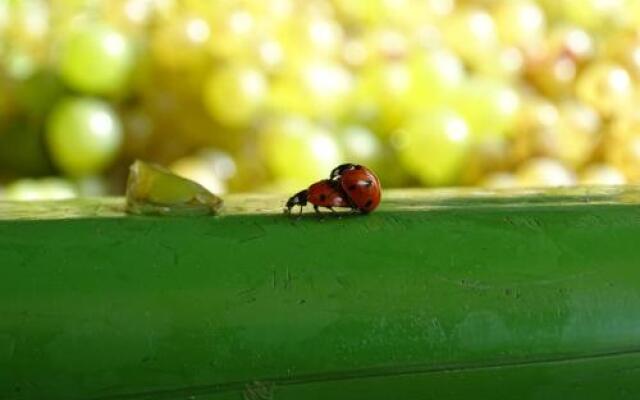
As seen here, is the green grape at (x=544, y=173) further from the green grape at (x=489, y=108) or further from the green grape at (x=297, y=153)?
the green grape at (x=297, y=153)

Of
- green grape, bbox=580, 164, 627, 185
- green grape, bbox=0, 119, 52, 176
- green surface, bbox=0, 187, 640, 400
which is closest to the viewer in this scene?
green surface, bbox=0, 187, 640, 400

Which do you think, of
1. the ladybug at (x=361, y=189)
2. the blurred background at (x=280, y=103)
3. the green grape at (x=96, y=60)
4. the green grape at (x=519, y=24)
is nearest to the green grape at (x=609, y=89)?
the blurred background at (x=280, y=103)

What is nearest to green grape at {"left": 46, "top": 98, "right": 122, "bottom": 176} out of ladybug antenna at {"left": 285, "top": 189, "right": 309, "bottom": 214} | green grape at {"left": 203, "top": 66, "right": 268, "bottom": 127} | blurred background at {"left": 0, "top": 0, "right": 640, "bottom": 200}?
blurred background at {"left": 0, "top": 0, "right": 640, "bottom": 200}

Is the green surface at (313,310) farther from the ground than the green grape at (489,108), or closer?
closer

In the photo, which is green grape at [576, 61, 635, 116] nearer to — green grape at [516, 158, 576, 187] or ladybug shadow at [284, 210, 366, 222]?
green grape at [516, 158, 576, 187]

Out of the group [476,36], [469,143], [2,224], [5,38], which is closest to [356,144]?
[469,143]

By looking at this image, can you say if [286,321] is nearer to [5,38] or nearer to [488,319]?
[488,319]

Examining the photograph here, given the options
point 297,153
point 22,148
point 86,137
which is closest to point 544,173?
point 297,153

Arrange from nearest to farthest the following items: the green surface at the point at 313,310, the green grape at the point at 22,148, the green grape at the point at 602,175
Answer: the green surface at the point at 313,310
the green grape at the point at 602,175
the green grape at the point at 22,148
